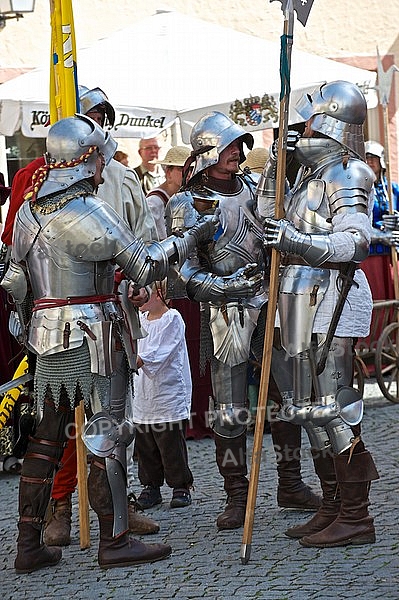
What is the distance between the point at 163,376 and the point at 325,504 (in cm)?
144

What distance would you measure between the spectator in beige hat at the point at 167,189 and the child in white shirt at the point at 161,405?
139 cm

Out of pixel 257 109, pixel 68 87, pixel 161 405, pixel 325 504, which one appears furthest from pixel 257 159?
pixel 325 504

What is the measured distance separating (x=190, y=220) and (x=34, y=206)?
2.58ft

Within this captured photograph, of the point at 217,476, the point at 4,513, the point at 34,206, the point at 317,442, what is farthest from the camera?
the point at 217,476

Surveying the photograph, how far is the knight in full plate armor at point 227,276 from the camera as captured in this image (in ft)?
18.2

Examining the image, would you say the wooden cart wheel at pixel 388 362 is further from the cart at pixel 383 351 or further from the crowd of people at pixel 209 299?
the crowd of people at pixel 209 299

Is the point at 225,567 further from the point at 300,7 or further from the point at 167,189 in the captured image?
the point at 167,189

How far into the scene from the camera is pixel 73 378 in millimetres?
4965

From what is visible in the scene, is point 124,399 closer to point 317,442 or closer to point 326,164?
point 317,442

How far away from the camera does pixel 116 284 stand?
18.0ft

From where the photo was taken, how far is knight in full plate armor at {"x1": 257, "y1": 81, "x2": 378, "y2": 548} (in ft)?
16.9

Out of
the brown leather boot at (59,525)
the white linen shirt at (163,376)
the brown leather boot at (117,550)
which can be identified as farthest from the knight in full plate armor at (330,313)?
the white linen shirt at (163,376)

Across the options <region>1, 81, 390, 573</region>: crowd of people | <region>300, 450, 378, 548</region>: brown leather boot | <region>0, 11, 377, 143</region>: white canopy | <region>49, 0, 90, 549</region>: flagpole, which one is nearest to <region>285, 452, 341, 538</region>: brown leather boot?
<region>1, 81, 390, 573</region>: crowd of people

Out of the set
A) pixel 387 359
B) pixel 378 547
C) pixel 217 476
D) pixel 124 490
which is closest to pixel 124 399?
pixel 124 490
